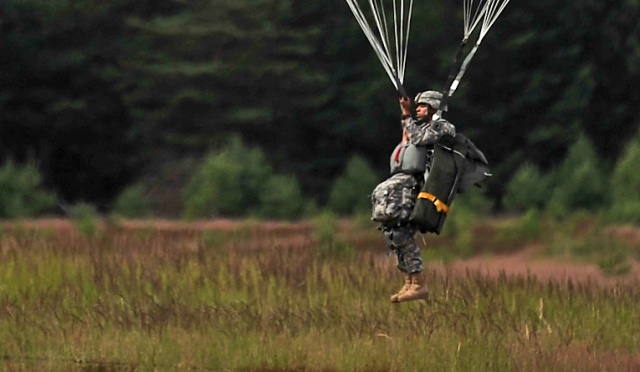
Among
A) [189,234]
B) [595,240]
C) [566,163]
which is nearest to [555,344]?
[595,240]

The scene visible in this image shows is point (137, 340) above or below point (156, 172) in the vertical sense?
below

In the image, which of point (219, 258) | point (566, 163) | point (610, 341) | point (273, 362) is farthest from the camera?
point (566, 163)

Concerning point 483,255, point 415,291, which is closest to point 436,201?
point 415,291

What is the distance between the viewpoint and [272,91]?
43094 millimetres

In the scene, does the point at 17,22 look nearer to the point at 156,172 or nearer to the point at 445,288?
the point at 156,172

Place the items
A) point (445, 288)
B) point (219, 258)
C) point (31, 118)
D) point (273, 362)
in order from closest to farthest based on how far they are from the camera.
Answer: point (273, 362) → point (445, 288) → point (219, 258) → point (31, 118)

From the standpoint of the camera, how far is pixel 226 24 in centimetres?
4219

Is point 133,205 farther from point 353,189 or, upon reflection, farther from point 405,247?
point 405,247

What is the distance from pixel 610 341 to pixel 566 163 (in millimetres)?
25318

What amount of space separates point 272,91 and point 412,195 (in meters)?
31.1

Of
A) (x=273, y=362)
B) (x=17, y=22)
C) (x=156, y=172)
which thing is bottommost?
(x=273, y=362)

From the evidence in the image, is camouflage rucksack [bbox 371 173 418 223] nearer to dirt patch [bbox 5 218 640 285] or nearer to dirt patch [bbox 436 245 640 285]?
dirt patch [bbox 5 218 640 285]

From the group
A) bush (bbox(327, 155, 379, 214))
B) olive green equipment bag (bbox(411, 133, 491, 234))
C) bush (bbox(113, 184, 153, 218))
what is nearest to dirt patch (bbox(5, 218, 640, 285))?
olive green equipment bag (bbox(411, 133, 491, 234))

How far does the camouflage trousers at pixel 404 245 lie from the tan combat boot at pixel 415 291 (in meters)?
0.07
